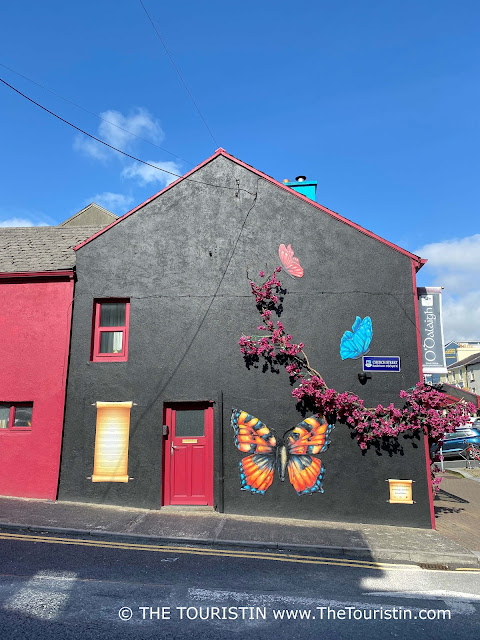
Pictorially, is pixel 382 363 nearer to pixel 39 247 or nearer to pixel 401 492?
pixel 401 492

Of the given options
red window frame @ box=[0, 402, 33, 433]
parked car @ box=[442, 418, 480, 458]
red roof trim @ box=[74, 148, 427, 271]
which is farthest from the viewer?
parked car @ box=[442, 418, 480, 458]

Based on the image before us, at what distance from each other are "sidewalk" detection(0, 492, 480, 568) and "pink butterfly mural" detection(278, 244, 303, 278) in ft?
18.4

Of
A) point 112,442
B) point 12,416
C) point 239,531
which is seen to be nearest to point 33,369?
point 12,416

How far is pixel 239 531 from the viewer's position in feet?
28.3

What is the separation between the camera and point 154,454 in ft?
34.0

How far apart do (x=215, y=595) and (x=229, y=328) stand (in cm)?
603

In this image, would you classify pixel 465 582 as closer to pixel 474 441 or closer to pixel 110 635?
pixel 110 635

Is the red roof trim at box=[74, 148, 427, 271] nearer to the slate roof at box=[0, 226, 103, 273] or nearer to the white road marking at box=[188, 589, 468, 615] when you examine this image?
the slate roof at box=[0, 226, 103, 273]

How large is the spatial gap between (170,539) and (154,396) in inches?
135

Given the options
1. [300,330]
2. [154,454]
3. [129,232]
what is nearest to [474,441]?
[300,330]

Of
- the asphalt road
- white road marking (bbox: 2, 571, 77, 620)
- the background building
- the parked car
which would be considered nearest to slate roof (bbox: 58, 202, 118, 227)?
the background building

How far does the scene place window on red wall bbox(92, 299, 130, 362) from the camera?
440 inches

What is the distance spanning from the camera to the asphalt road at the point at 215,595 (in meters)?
4.84

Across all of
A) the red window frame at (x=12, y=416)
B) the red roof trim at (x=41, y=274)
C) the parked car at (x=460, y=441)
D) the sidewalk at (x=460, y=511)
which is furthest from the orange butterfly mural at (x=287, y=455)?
the parked car at (x=460, y=441)
